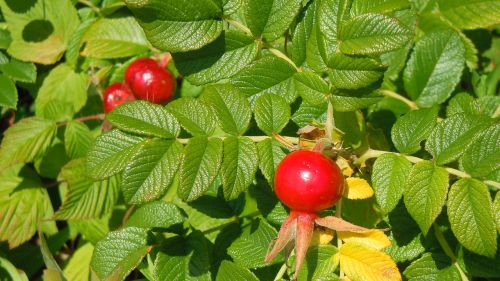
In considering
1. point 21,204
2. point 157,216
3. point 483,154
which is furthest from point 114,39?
point 483,154

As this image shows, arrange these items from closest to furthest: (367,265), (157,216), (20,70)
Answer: (367,265)
(157,216)
(20,70)

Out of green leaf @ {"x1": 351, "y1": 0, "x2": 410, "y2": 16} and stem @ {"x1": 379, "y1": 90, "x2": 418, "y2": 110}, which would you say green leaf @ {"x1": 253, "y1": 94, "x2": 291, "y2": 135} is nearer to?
green leaf @ {"x1": 351, "y1": 0, "x2": 410, "y2": 16}

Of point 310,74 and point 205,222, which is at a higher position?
point 310,74

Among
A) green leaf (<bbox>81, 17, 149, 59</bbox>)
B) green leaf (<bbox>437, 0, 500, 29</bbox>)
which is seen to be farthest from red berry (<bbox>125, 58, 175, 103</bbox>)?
green leaf (<bbox>437, 0, 500, 29</bbox>)

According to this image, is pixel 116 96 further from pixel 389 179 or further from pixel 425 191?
pixel 425 191

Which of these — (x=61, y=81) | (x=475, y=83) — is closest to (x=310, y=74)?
(x=475, y=83)

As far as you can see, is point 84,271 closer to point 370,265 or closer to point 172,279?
point 172,279

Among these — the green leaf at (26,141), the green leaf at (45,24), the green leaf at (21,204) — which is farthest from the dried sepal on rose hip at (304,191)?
the green leaf at (45,24)
